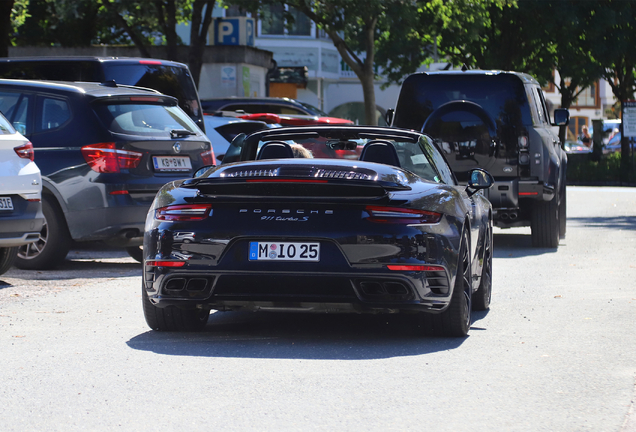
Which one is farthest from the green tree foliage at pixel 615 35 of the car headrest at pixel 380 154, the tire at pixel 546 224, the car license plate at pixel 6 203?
the car headrest at pixel 380 154

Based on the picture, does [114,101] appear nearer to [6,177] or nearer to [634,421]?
[6,177]

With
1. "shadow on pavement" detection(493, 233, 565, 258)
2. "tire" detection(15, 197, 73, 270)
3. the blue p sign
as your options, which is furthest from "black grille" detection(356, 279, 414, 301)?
the blue p sign

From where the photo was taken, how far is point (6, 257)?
31.2 ft

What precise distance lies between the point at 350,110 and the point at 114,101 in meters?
49.9

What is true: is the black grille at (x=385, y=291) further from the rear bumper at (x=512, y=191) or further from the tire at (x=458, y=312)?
the rear bumper at (x=512, y=191)

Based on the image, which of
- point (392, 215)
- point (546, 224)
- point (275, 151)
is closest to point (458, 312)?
point (392, 215)

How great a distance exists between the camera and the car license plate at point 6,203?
9.05 m

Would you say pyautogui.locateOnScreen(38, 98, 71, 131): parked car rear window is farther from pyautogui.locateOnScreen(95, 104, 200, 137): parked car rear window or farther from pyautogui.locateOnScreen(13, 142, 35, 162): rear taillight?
pyautogui.locateOnScreen(13, 142, 35, 162): rear taillight

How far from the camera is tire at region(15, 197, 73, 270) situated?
10.4 m

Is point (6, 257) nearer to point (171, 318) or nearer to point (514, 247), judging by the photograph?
point (171, 318)

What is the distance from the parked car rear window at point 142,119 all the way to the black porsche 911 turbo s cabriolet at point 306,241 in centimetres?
406

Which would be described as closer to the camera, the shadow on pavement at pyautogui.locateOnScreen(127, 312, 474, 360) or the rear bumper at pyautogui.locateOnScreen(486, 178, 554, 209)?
the shadow on pavement at pyautogui.locateOnScreen(127, 312, 474, 360)

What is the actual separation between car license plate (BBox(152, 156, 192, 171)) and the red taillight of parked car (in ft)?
1.31

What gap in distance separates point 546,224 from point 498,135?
52.3 inches
